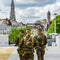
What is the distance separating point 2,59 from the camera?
566 centimetres

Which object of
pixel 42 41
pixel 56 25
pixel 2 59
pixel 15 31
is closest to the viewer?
pixel 42 41

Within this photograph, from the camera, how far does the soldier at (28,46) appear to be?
379 cm

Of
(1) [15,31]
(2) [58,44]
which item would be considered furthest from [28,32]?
(1) [15,31]

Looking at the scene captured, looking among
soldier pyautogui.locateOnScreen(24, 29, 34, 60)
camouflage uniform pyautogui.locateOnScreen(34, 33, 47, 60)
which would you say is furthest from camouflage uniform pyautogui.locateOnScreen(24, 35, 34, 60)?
camouflage uniform pyautogui.locateOnScreen(34, 33, 47, 60)

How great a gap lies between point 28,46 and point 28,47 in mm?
33

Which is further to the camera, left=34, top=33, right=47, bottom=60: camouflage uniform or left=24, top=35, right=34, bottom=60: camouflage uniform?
left=34, top=33, right=47, bottom=60: camouflage uniform

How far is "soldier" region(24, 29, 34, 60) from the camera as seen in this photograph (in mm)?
3785

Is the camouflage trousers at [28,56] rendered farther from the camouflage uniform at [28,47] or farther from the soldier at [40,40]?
the soldier at [40,40]

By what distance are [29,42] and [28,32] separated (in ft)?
0.45

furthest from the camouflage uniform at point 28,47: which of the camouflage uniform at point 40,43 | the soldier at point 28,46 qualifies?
the camouflage uniform at point 40,43

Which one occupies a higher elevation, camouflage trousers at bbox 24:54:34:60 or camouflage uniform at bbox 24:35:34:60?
camouflage uniform at bbox 24:35:34:60

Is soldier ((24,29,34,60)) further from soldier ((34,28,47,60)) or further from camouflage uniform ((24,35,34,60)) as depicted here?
soldier ((34,28,47,60))

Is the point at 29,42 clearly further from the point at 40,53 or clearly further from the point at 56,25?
the point at 56,25

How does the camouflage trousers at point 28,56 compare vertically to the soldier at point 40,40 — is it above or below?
below
